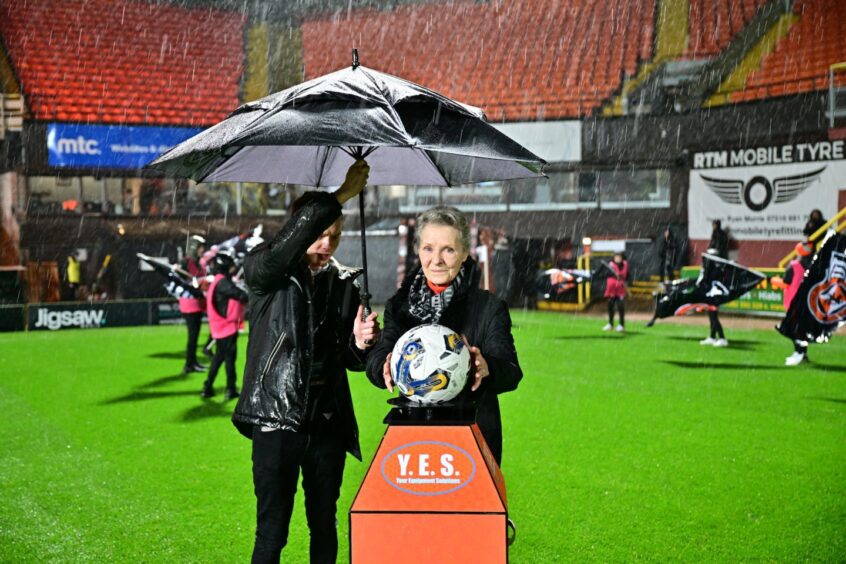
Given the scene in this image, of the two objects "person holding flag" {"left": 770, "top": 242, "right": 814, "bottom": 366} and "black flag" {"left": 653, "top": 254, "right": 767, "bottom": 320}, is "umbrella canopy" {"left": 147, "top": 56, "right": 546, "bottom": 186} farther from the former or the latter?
"black flag" {"left": 653, "top": 254, "right": 767, "bottom": 320}

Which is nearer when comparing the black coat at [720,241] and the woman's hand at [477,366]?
the woman's hand at [477,366]

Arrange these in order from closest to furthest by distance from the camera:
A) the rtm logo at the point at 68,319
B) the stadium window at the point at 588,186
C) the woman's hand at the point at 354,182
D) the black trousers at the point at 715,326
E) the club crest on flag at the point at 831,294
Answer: the woman's hand at the point at 354,182 → the club crest on flag at the point at 831,294 → the black trousers at the point at 715,326 → the rtm logo at the point at 68,319 → the stadium window at the point at 588,186

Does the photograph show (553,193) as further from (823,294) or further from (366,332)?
(366,332)

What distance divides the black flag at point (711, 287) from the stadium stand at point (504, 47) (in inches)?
607

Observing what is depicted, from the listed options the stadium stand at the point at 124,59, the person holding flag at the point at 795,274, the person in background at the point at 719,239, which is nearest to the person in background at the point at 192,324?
the person holding flag at the point at 795,274

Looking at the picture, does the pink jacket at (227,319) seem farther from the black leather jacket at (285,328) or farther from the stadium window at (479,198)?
the stadium window at (479,198)

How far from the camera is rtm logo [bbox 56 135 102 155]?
981 inches

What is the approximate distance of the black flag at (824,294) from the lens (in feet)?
39.2

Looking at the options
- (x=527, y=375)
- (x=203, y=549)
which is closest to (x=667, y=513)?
(x=203, y=549)

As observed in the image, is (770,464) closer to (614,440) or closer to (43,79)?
(614,440)

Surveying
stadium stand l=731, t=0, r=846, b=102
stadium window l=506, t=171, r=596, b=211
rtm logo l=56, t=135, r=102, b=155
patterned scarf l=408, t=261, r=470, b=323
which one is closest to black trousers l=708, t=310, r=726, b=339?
stadium window l=506, t=171, r=596, b=211

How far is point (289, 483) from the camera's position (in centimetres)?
356

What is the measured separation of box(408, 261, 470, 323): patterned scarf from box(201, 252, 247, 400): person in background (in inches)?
274

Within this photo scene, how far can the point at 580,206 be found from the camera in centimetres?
2634
